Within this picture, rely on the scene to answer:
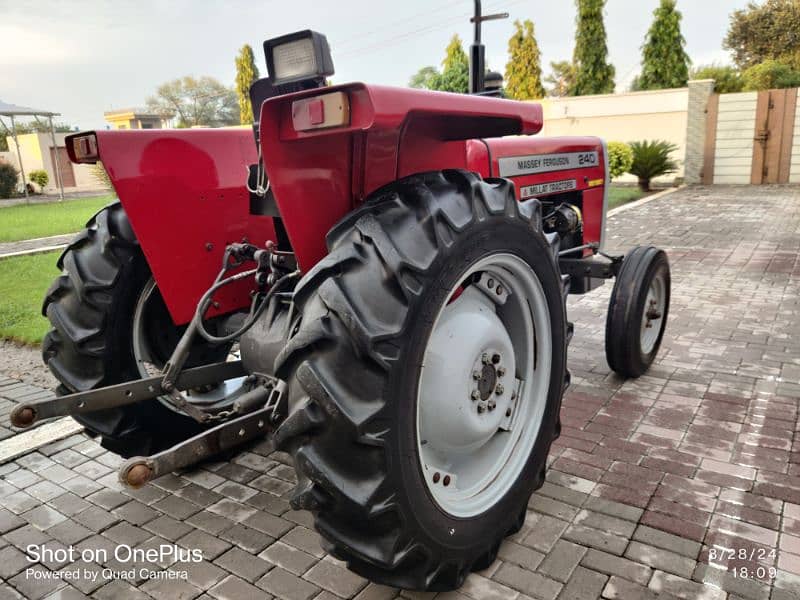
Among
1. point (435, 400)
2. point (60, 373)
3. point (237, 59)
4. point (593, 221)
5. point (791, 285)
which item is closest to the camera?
point (435, 400)

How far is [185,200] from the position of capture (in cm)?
232

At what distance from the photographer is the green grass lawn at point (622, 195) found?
529 inches

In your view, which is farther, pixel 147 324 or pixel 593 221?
pixel 593 221

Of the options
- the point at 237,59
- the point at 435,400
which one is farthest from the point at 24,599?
the point at 237,59

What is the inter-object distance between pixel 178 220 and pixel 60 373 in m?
0.80

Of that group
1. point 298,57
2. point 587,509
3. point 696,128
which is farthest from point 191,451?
point 696,128

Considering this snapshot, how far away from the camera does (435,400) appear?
1907 mm

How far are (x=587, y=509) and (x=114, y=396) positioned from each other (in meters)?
1.80

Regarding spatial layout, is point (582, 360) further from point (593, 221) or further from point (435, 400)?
point (435, 400)

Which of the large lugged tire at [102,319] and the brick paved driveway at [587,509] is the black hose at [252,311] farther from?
the brick paved driveway at [587,509]

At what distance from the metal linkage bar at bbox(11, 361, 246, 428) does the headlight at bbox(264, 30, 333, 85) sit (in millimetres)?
1093

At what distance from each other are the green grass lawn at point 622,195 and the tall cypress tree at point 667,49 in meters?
6.89
